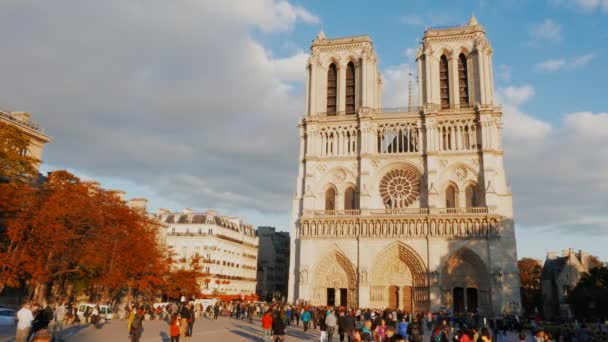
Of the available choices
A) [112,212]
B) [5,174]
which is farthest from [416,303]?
[5,174]

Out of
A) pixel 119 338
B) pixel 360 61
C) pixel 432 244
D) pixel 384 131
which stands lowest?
pixel 119 338

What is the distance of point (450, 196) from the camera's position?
43.6 metres

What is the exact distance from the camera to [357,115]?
4591 cm

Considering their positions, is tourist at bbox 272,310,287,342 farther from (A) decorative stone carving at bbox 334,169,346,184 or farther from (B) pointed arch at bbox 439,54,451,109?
(B) pointed arch at bbox 439,54,451,109

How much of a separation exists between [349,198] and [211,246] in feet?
56.0

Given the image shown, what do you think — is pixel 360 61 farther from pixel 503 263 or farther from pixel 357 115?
pixel 503 263

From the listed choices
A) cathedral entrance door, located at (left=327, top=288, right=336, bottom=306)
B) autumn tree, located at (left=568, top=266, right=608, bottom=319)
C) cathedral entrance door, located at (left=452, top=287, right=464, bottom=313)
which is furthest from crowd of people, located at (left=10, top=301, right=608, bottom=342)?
cathedral entrance door, located at (left=327, top=288, right=336, bottom=306)

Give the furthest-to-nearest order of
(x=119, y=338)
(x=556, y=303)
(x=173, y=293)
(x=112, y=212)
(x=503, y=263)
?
(x=556, y=303), (x=173, y=293), (x=503, y=263), (x=112, y=212), (x=119, y=338)

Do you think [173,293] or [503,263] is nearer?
[503,263]

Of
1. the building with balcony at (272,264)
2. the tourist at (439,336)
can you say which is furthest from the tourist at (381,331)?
the building with balcony at (272,264)

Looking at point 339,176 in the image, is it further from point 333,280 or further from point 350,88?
point 333,280

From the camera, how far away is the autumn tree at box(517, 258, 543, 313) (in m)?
60.7

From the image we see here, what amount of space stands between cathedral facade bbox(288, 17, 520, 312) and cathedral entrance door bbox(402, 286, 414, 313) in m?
0.09

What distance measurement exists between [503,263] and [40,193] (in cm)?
3356
